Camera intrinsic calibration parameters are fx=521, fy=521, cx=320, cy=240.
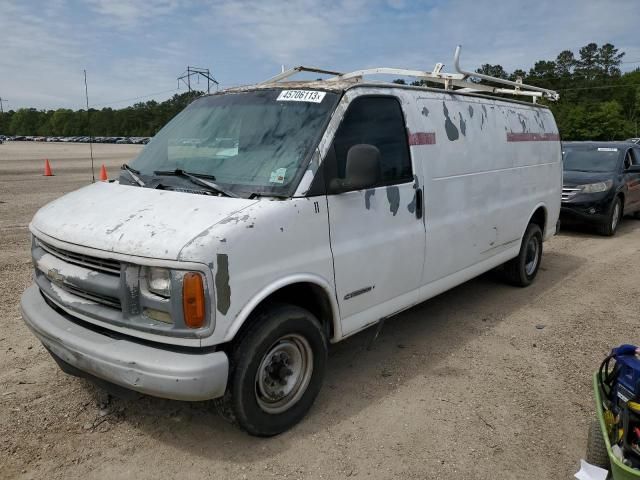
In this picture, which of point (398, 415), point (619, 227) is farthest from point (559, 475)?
point (619, 227)

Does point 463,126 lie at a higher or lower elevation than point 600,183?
higher

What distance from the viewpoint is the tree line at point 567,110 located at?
214 feet

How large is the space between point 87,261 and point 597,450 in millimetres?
3071

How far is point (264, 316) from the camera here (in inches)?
120

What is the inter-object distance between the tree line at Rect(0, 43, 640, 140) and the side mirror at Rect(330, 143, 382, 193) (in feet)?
102

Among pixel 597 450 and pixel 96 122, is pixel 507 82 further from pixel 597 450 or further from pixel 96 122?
pixel 96 122

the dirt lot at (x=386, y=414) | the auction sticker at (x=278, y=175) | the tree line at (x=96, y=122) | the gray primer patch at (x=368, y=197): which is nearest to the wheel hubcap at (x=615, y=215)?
the dirt lot at (x=386, y=414)

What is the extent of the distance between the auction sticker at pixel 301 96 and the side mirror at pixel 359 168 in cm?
50

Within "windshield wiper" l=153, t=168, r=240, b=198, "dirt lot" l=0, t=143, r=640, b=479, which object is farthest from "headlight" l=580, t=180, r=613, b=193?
"windshield wiper" l=153, t=168, r=240, b=198

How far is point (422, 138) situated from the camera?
13.8ft

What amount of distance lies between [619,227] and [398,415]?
9.67 metres

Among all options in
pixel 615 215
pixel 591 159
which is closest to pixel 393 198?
pixel 615 215

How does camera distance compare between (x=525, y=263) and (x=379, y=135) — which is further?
(x=525, y=263)

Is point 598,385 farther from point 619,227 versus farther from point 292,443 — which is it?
point 619,227
